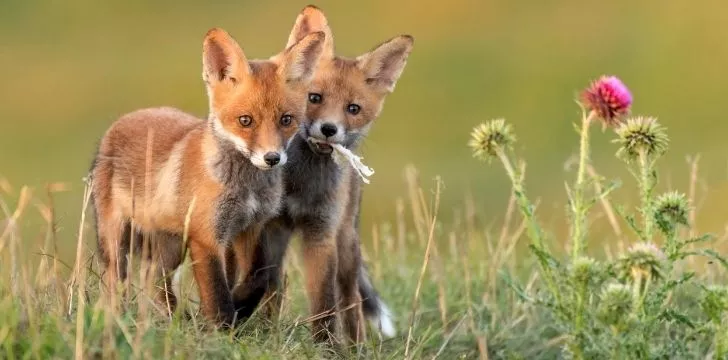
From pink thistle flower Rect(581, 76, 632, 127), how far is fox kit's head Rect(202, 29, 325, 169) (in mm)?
1285

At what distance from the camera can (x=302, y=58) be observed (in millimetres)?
5977

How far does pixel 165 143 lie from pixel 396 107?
13.9 meters

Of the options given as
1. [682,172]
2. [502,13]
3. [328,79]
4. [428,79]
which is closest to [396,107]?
[428,79]

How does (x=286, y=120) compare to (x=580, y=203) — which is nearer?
(x=580, y=203)

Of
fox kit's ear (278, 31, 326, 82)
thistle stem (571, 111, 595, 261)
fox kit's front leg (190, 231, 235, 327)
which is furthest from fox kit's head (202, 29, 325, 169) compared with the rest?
thistle stem (571, 111, 595, 261)

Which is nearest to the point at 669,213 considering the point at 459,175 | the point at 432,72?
the point at 459,175

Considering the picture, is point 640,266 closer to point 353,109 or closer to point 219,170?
point 219,170

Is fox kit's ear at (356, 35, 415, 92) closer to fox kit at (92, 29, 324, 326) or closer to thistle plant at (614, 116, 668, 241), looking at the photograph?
fox kit at (92, 29, 324, 326)

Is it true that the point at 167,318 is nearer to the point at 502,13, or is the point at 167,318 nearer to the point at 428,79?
the point at 428,79

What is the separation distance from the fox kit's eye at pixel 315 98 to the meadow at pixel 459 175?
0.74m

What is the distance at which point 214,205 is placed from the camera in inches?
228

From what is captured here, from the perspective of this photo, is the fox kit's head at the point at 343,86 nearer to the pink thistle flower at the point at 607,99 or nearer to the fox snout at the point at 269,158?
the fox snout at the point at 269,158

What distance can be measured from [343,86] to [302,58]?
0.74 m

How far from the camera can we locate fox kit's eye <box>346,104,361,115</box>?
6.63 metres
